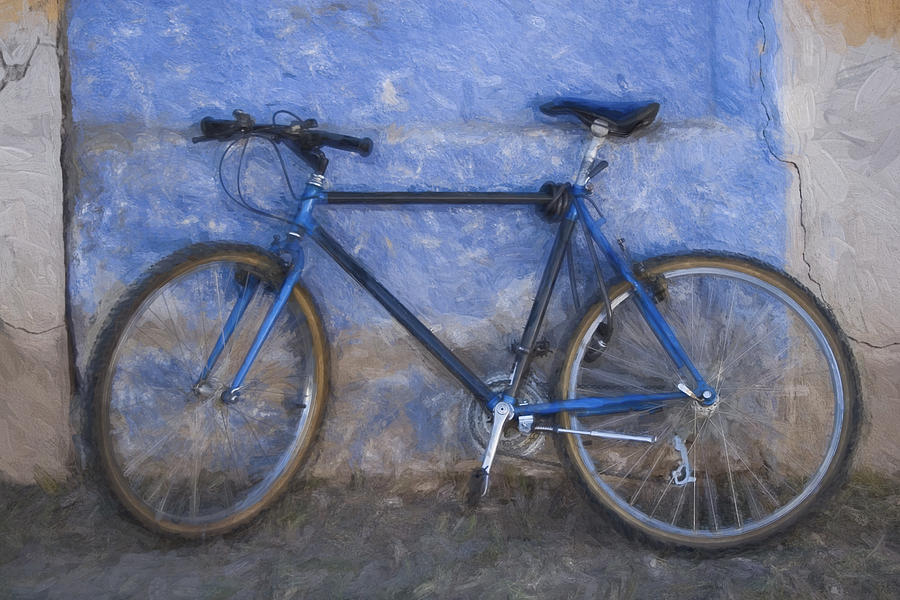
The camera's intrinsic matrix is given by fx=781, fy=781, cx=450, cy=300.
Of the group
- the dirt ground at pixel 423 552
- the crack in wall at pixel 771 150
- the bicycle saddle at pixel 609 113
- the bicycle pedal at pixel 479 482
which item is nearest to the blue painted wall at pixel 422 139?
the crack in wall at pixel 771 150

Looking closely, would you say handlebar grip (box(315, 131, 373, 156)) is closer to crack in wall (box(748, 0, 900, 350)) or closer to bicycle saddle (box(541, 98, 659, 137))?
bicycle saddle (box(541, 98, 659, 137))

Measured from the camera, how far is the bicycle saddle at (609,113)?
8.95ft

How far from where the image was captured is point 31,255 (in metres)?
3.06

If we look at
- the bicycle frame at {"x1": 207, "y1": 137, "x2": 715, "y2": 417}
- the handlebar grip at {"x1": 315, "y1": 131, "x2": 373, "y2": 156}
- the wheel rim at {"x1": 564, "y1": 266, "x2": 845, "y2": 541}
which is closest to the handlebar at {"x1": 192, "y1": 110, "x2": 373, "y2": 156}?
the handlebar grip at {"x1": 315, "y1": 131, "x2": 373, "y2": 156}

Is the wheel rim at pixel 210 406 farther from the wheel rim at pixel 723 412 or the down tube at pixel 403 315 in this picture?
the wheel rim at pixel 723 412

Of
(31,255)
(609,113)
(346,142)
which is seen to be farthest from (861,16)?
(31,255)

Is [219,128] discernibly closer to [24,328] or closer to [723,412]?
[24,328]

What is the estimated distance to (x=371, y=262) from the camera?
3.10m

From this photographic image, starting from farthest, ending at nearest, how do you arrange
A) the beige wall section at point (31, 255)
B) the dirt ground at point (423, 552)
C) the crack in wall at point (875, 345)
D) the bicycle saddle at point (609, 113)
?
1. the crack in wall at point (875, 345)
2. the beige wall section at point (31, 255)
3. the bicycle saddle at point (609, 113)
4. the dirt ground at point (423, 552)

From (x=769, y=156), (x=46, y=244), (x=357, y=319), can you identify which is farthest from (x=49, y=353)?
(x=769, y=156)

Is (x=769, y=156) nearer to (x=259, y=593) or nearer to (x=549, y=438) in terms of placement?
(x=549, y=438)

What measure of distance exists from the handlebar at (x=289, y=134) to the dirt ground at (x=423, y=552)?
131cm

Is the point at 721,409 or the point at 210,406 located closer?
the point at 210,406

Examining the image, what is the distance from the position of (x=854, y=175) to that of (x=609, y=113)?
108 cm
